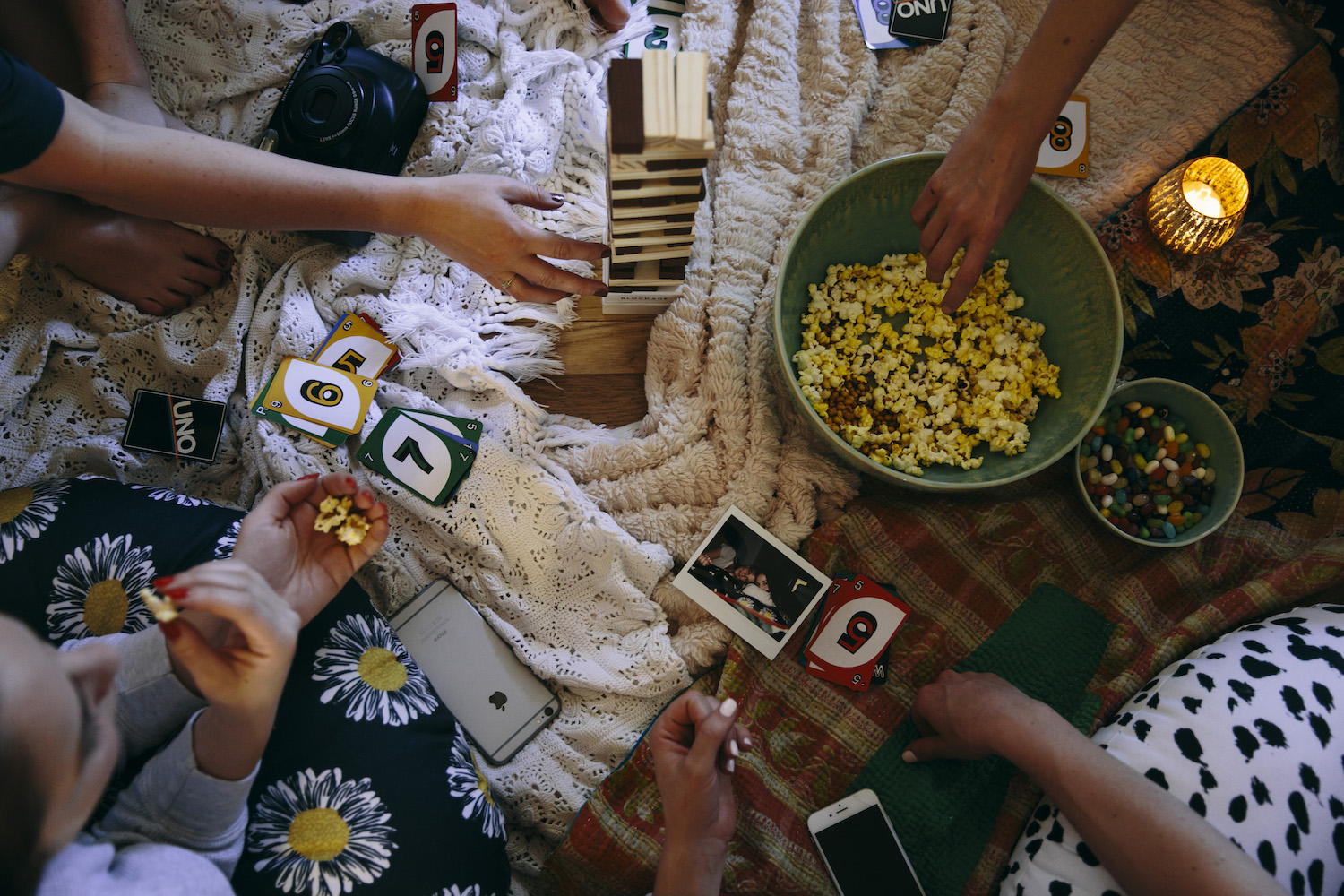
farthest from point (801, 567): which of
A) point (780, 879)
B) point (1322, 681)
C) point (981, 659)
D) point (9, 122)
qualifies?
point (9, 122)

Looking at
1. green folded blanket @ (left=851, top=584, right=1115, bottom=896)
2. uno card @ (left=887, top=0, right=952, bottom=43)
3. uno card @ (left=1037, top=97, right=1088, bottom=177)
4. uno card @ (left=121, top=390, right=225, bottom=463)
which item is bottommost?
green folded blanket @ (left=851, top=584, right=1115, bottom=896)

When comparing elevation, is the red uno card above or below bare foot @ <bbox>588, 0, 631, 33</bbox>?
below

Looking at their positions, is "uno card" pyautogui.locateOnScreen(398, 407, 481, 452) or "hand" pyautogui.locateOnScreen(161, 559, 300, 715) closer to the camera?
"hand" pyautogui.locateOnScreen(161, 559, 300, 715)

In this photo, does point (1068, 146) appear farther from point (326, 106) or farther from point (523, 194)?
point (326, 106)

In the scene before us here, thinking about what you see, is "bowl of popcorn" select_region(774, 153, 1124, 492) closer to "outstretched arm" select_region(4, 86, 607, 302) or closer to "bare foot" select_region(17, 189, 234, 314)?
"outstretched arm" select_region(4, 86, 607, 302)

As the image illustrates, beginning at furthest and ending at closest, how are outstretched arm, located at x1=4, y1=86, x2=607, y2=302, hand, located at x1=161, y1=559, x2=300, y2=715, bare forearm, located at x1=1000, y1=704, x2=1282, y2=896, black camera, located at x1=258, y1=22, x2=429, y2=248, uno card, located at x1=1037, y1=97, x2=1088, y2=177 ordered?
uno card, located at x1=1037, y1=97, x2=1088, y2=177, black camera, located at x1=258, y1=22, x2=429, y2=248, outstretched arm, located at x1=4, y1=86, x2=607, y2=302, bare forearm, located at x1=1000, y1=704, x2=1282, y2=896, hand, located at x1=161, y1=559, x2=300, y2=715

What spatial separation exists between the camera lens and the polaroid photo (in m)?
0.84

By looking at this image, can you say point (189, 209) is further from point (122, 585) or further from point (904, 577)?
point (904, 577)

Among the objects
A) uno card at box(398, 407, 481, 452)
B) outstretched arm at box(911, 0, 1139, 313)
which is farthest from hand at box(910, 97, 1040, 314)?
uno card at box(398, 407, 481, 452)

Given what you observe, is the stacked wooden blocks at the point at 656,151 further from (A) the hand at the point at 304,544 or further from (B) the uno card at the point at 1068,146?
(B) the uno card at the point at 1068,146

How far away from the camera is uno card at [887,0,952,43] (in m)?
1.28

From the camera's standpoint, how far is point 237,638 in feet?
2.44

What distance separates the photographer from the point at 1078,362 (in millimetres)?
1106

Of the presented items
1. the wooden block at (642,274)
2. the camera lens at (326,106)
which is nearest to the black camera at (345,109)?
the camera lens at (326,106)
